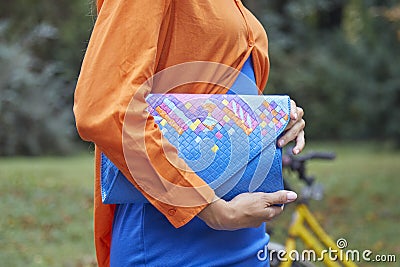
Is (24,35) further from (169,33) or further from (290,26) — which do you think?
(169,33)

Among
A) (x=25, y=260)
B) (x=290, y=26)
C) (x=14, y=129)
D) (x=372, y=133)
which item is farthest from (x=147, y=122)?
(x=290, y=26)

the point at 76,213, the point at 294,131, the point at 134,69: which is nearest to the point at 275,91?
the point at 76,213

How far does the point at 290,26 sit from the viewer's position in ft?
69.7

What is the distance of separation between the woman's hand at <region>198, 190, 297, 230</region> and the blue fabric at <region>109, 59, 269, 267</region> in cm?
9

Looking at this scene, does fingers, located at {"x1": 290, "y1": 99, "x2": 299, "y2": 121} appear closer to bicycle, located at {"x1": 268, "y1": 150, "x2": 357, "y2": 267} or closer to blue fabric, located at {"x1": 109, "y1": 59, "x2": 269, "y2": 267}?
blue fabric, located at {"x1": 109, "y1": 59, "x2": 269, "y2": 267}

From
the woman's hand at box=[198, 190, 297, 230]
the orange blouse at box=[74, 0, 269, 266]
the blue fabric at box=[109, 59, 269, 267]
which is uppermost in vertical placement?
the orange blouse at box=[74, 0, 269, 266]

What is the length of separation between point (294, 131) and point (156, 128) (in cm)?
36

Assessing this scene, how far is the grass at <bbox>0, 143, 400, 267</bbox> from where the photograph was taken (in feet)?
20.8

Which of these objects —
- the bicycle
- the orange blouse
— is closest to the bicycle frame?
the bicycle

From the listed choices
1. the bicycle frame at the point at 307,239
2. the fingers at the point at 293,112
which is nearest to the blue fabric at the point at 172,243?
the fingers at the point at 293,112

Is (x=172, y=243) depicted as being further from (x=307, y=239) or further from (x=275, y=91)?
(x=275, y=91)

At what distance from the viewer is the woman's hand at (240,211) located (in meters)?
1.55

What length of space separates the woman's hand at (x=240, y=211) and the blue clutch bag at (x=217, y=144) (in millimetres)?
19

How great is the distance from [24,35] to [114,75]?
1415 centimetres
